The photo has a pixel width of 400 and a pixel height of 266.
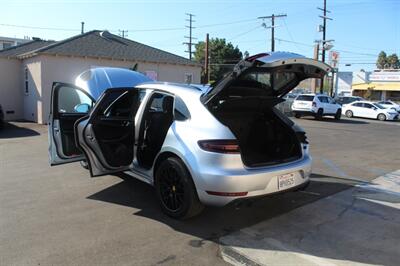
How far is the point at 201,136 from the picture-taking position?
4.60 meters

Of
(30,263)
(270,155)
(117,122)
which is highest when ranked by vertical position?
(117,122)

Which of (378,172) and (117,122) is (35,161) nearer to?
(117,122)

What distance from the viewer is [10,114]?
20.5 metres

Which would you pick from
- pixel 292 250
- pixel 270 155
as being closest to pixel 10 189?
pixel 270 155

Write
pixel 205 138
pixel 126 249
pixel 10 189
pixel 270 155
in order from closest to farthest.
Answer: pixel 126 249 < pixel 205 138 < pixel 270 155 < pixel 10 189

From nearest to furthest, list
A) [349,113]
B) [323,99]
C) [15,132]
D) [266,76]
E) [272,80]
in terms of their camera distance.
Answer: [266,76]
[272,80]
[15,132]
[323,99]
[349,113]

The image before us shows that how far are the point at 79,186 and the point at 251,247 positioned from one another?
357 centimetres

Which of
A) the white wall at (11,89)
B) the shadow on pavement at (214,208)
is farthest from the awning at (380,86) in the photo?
the shadow on pavement at (214,208)

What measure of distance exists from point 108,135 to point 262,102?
230 centimetres

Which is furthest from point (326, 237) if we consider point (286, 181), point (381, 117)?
point (381, 117)

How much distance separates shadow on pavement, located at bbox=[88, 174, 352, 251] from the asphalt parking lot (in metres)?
0.01

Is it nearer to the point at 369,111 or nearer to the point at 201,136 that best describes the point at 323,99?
the point at 369,111

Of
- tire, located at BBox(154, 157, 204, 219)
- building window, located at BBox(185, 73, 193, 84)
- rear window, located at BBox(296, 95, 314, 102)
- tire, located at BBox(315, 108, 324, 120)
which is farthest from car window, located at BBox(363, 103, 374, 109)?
tire, located at BBox(154, 157, 204, 219)

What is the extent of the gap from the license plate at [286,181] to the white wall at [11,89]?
747 inches
